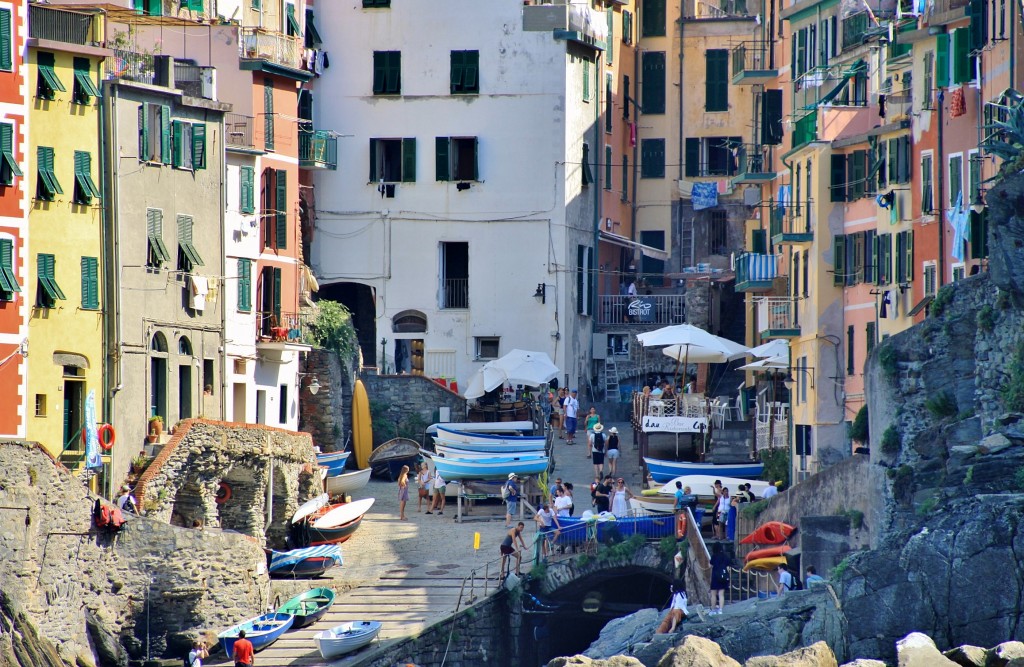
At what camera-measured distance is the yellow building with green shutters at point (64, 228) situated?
55562mm

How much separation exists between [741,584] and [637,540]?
623cm

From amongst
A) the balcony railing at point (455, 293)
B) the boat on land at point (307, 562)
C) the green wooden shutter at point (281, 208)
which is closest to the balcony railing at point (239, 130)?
the green wooden shutter at point (281, 208)

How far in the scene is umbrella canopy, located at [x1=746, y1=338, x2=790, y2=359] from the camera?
226 feet

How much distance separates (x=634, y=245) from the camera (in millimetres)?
82562

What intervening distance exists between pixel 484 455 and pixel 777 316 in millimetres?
9518

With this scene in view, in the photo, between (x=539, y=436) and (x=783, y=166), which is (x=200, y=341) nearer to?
(x=539, y=436)

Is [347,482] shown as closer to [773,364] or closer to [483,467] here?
[483,467]

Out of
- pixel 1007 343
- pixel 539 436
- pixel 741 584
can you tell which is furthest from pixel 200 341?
pixel 1007 343

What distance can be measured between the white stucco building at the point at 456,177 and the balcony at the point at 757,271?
28.1 ft

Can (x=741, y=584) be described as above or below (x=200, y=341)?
below

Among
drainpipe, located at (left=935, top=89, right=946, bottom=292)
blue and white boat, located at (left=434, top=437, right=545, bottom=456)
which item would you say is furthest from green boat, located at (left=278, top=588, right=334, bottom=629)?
drainpipe, located at (left=935, top=89, right=946, bottom=292)

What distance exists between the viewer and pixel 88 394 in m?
56.6

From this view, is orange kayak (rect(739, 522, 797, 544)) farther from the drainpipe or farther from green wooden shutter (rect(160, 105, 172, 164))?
green wooden shutter (rect(160, 105, 172, 164))

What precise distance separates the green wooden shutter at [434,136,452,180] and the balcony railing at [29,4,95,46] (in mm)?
21818
